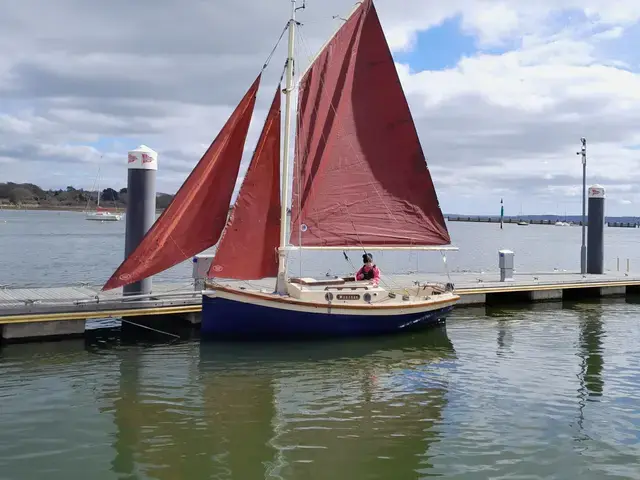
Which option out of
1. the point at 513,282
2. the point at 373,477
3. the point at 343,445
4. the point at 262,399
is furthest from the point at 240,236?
the point at 513,282

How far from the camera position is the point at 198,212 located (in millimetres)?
16844

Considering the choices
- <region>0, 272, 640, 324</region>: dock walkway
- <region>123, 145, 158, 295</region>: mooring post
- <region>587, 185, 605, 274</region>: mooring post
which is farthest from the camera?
<region>587, 185, 605, 274</region>: mooring post

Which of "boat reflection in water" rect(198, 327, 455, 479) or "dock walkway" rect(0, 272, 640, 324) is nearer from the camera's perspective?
"boat reflection in water" rect(198, 327, 455, 479)

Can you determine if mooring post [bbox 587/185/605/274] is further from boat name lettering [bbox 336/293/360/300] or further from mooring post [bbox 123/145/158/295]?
mooring post [bbox 123/145/158/295]

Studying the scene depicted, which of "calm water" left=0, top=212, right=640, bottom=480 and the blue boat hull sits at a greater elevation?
the blue boat hull

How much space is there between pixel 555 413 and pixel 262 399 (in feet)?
19.8

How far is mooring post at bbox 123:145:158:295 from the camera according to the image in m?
18.4

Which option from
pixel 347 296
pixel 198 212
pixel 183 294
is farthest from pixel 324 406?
pixel 183 294

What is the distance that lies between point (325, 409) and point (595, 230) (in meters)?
25.2

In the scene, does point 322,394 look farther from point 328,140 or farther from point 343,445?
point 328,140

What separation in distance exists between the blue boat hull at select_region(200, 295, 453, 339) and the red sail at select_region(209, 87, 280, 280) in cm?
96

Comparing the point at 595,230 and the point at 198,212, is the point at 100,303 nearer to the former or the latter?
the point at 198,212

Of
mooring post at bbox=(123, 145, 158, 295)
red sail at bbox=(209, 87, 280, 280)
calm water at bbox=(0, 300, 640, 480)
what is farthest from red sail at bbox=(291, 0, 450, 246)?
mooring post at bbox=(123, 145, 158, 295)

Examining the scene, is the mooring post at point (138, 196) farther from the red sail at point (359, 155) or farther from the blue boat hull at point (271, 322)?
the red sail at point (359, 155)
